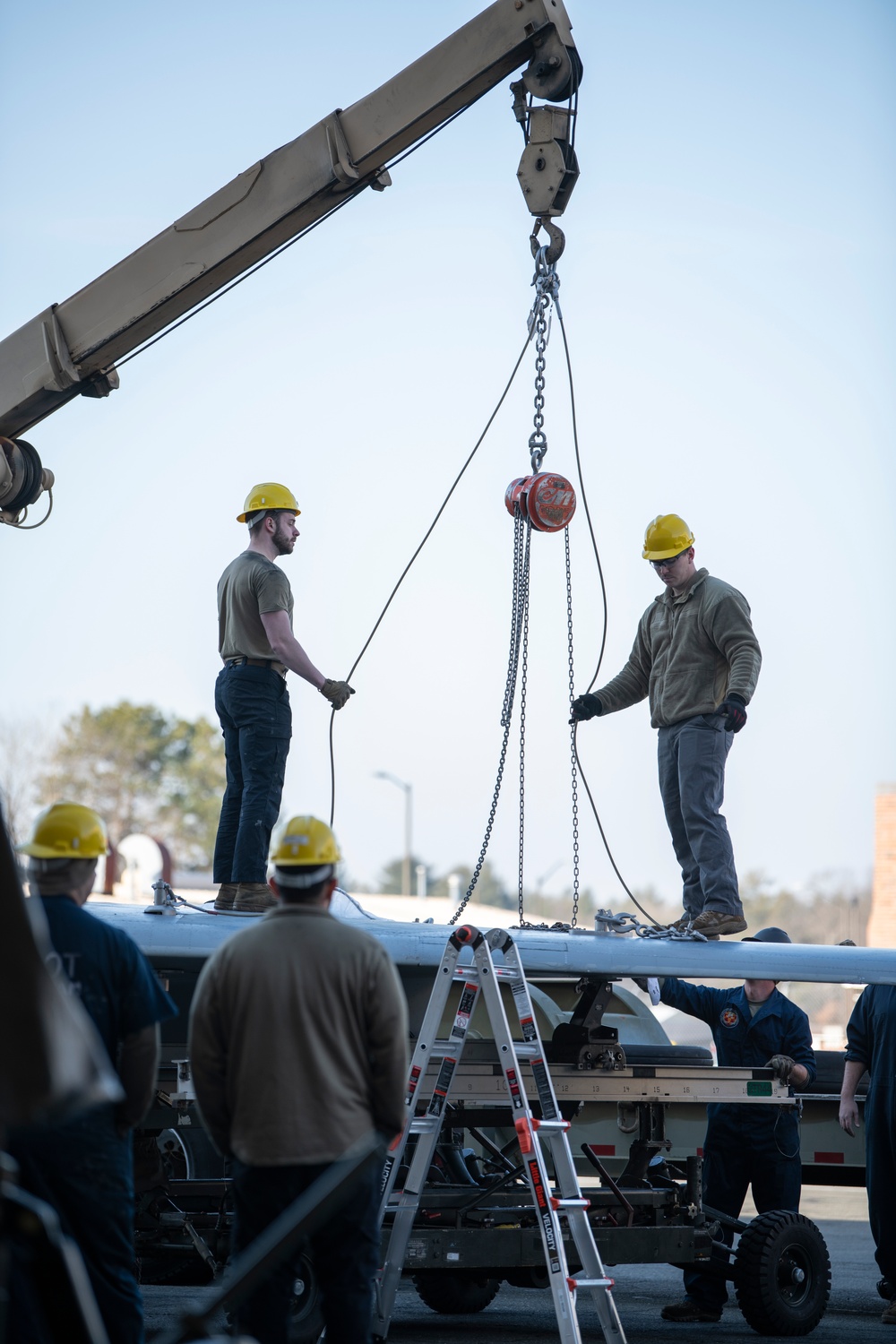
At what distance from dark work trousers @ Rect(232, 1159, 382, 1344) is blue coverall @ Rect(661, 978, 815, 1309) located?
445 cm

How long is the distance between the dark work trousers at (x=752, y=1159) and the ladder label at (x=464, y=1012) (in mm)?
2648

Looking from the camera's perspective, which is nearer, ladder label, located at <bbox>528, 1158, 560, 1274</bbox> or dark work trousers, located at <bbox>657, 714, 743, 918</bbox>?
ladder label, located at <bbox>528, 1158, 560, 1274</bbox>

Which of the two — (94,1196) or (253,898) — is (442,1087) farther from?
(94,1196)

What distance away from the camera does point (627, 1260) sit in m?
7.46

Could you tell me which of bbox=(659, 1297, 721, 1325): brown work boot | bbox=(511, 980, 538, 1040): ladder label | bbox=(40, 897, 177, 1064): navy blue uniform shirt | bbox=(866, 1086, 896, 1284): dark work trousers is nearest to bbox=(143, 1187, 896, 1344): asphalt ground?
bbox=(659, 1297, 721, 1325): brown work boot

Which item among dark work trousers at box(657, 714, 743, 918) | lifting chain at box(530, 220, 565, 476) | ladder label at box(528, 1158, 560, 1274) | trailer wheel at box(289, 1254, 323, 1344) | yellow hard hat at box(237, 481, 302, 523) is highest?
lifting chain at box(530, 220, 565, 476)

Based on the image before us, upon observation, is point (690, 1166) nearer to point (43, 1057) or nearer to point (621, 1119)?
point (621, 1119)

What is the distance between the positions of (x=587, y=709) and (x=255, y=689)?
6.82ft

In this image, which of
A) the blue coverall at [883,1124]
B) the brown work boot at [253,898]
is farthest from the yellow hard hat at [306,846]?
the blue coverall at [883,1124]

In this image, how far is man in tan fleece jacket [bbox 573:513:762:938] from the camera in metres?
8.10

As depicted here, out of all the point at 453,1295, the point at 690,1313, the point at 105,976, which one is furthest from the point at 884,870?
the point at 105,976

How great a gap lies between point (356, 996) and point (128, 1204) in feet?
2.92

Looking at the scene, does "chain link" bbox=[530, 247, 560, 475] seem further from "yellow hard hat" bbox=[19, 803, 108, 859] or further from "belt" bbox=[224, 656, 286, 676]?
"yellow hard hat" bbox=[19, 803, 108, 859]

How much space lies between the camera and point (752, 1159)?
29.1 feet
